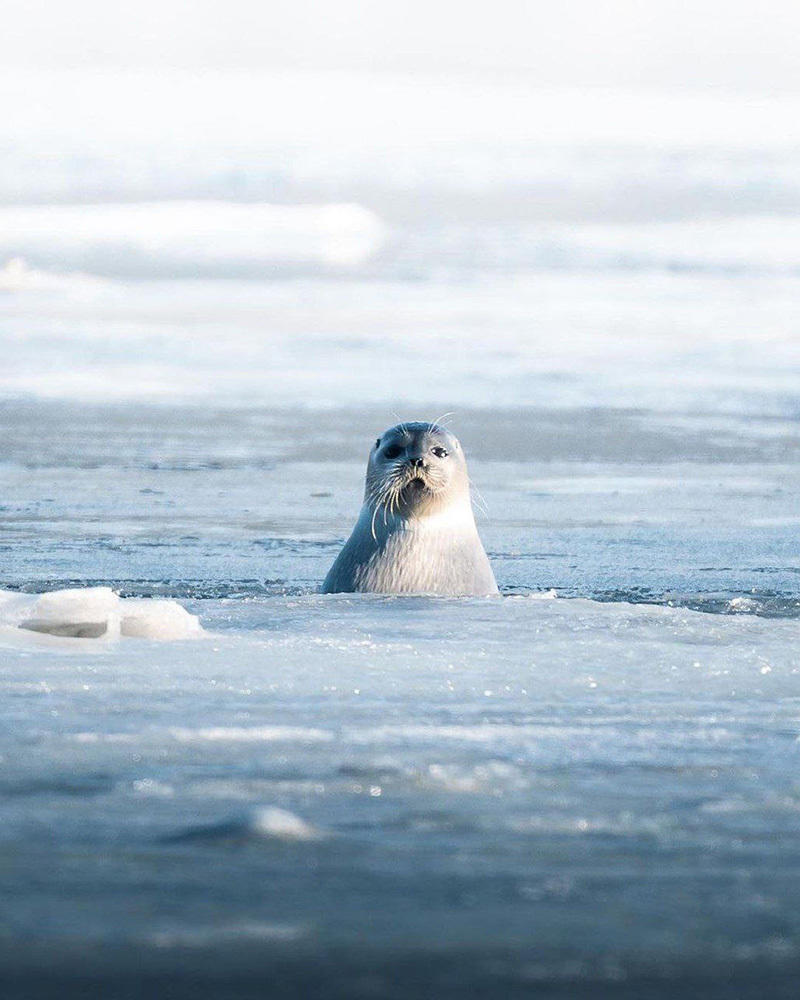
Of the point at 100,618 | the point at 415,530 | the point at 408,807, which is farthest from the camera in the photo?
the point at 415,530

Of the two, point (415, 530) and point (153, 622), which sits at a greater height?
point (415, 530)

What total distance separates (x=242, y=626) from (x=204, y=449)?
31.5ft

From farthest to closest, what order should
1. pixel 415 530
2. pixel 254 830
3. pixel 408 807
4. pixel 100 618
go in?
pixel 415 530
pixel 100 618
pixel 408 807
pixel 254 830

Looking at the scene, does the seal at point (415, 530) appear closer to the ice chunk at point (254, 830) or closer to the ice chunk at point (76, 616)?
the ice chunk at point (76, 616)

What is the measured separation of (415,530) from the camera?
7.81 metres

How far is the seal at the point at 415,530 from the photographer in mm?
7664

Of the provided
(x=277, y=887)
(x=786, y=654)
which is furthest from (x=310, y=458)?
(x=277, y=887)

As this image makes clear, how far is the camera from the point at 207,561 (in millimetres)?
9055

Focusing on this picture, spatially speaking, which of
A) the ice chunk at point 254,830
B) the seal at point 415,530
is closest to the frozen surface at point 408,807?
the ice chunk at point 254,830

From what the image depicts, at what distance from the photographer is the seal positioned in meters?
7.66

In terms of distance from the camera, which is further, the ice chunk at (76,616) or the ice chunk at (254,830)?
the ice chunk at (76,616)

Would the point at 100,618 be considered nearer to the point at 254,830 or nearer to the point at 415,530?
the point at 254,830

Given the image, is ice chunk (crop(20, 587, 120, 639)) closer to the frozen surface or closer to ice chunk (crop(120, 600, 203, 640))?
ice chunk (crop(120, 600, 203, 640))

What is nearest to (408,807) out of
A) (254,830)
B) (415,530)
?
(254,830)
